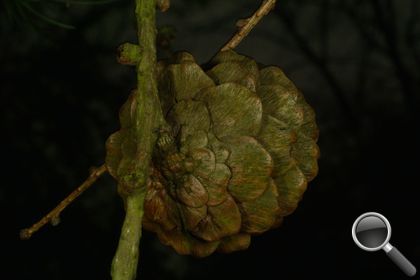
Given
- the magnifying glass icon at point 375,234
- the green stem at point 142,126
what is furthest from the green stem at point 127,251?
the magnifying glass icon at point 375,234

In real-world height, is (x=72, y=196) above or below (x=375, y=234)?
above

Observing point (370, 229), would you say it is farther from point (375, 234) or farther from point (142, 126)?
point (142, 126)

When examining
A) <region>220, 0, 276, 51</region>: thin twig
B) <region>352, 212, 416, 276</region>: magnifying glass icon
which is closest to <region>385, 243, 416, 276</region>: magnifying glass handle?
<region>352, 212, 416, 276</region>: magnifying glass icon

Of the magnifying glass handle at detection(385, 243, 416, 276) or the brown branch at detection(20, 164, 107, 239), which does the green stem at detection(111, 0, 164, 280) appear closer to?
the brown branch at detection(20, 164, 107, 239)

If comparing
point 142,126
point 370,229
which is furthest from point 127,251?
point 370,229

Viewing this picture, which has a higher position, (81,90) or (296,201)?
(81,90)

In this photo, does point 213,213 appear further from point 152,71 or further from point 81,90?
point 81,90

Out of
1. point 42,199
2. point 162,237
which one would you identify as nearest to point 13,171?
point 42,199
